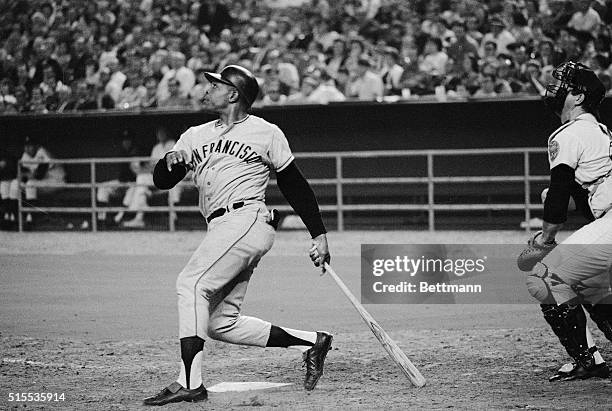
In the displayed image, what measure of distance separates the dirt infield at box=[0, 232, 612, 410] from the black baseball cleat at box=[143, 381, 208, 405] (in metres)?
0.05

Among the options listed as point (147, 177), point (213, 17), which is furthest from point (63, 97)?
point (213, 17)

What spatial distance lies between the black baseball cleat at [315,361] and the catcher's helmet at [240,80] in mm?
1276

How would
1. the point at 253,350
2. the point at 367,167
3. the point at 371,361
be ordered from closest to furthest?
1. the point at 371,361
2. the point at 253,350
3. the point at 367,167

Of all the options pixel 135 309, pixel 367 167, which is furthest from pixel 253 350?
pixel 367 167

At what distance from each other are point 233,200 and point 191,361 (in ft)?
2.63

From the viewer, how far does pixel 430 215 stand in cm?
1280

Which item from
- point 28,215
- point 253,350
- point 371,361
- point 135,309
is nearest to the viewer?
point 371,361

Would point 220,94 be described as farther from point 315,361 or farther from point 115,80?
point 115,80

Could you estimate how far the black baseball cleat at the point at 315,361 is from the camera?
491cm

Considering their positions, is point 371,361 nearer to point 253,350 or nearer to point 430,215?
point 253,350

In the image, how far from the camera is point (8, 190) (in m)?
14.7

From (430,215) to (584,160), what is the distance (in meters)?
8.07

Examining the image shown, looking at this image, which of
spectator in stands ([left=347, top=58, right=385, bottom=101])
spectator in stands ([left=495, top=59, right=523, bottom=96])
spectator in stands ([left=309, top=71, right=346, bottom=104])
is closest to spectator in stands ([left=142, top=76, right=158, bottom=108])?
spectator in stands ([left=309, top=71, right=346, bottom=104])

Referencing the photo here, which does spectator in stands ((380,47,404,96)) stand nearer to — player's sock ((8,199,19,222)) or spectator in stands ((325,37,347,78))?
spectator in stands ((325,37,347,78))
